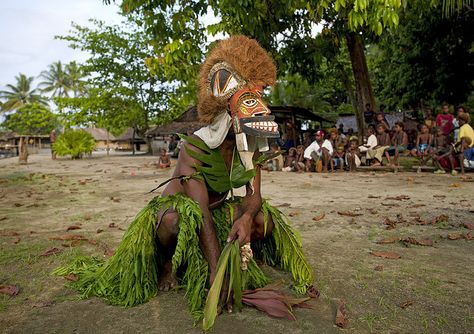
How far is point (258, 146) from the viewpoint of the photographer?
201 cm

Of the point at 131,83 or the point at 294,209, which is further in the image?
the point at 131,83

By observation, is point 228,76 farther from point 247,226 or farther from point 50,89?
point 50,89

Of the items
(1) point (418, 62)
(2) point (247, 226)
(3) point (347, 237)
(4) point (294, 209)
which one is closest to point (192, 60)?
(4) point (294, 209)

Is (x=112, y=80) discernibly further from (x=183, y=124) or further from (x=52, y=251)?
(x=52, y=251)

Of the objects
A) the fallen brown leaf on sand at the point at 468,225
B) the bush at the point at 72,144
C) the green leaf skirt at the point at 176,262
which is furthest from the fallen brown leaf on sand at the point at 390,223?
the bush at the point at 72,144

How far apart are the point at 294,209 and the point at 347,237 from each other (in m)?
1.40

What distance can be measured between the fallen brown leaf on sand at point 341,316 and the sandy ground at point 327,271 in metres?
0.03

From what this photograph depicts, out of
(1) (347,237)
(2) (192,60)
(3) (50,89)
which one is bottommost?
(1) (347,237)

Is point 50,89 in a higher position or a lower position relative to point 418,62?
higher

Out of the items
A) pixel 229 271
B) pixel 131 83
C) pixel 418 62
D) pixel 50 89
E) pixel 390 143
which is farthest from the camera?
pixel 50 89

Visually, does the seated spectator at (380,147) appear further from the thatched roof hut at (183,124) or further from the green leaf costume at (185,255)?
the thatched roof hut at (183,124)

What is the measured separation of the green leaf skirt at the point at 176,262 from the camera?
186 cm

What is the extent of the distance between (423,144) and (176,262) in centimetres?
943

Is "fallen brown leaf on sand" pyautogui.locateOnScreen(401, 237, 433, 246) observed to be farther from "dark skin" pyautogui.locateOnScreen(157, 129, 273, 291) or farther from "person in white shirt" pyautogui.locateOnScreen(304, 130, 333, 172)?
"person in white shirt" pyautogui.locateOnScreen(304, 130, 333, 172)
